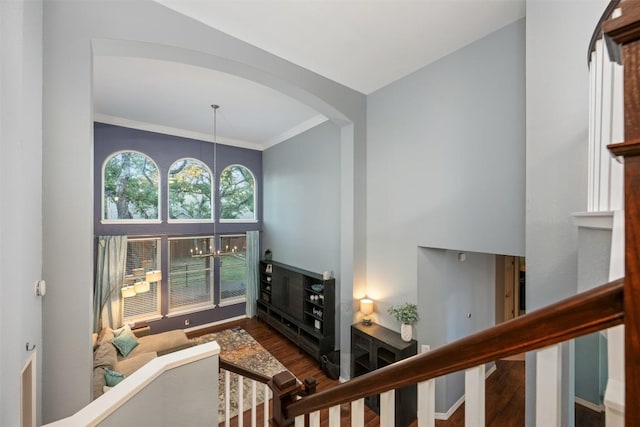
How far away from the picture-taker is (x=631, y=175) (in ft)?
1.25

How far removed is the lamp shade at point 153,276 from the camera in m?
5.10

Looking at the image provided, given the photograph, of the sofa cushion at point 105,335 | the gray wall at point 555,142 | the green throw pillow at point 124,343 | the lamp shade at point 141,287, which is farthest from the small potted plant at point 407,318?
the lamp shade at point 141,287

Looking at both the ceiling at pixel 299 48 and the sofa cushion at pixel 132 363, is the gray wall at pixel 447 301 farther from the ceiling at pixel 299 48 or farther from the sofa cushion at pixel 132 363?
the sofa cushion at pixel 132 363

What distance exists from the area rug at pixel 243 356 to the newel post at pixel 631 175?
4.23 meters

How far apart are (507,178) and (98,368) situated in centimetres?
503

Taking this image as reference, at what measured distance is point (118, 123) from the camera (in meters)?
4.91

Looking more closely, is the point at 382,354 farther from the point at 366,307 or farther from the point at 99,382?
the point at 99,382

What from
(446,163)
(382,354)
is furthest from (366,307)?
(446,163)

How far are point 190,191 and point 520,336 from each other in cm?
628

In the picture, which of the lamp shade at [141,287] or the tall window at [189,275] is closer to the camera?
the lamp shade at [141,287]

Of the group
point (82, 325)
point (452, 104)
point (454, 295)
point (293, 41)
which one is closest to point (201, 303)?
point (82, 325)

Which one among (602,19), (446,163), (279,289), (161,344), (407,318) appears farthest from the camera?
(279,289)

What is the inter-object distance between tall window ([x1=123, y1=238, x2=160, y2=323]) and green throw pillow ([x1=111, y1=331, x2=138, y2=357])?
1175mm

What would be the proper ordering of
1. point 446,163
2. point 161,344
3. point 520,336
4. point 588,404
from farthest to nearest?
point 161,344 → point 446,163 → point 588,404 → point 520,336
